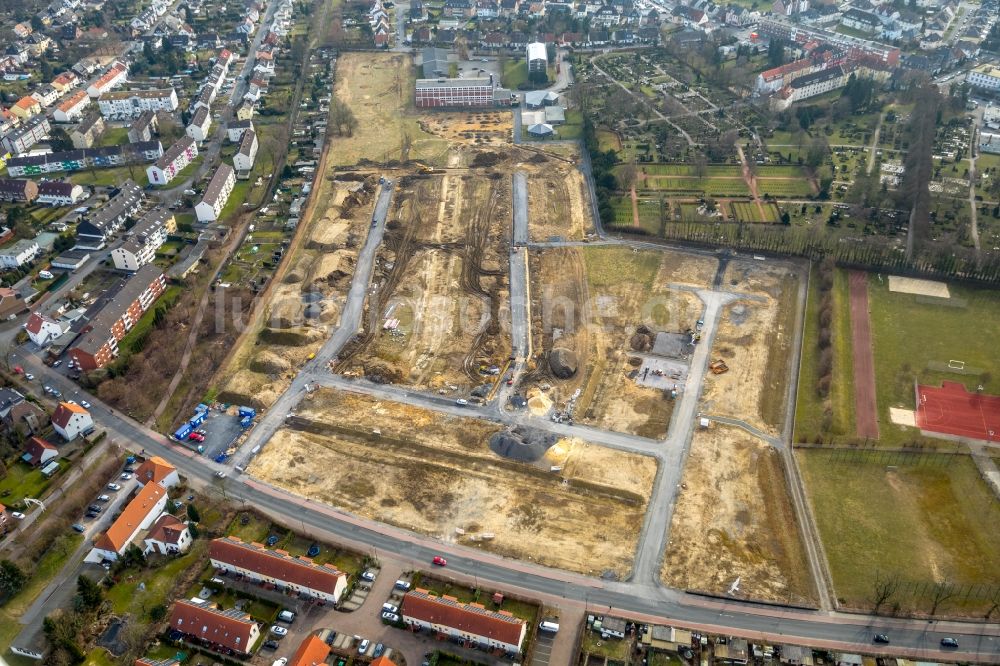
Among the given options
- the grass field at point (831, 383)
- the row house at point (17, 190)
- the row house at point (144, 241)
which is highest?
the row house at point (17, 190)

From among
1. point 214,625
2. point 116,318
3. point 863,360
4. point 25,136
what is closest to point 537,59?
point 25,136

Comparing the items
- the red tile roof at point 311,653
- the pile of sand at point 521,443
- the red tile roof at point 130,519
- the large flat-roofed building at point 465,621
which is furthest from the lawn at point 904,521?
the red tile roof at point 130,519

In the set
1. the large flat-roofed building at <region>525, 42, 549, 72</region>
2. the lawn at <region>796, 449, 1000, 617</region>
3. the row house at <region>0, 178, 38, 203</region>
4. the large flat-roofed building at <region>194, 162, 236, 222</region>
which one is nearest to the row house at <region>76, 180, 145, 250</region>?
the large flat-roofed building at <region>194, 162, 236, 222</region>

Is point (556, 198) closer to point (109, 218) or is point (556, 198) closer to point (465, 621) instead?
point (109, 218)

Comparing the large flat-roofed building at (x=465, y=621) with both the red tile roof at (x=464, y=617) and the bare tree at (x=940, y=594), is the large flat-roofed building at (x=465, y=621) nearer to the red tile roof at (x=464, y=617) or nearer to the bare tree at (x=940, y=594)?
the red tile roof at (x=464, y=617)

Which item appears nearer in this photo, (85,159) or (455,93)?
(85,159)

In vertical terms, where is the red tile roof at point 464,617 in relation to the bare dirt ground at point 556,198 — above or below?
below

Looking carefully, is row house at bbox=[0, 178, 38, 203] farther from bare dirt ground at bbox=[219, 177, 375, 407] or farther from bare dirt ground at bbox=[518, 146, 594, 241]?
bare dirt ground at bbox=[518, 146, 594, 241]
